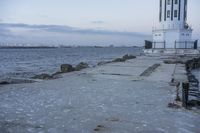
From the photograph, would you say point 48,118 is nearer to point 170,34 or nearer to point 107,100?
point 107,100

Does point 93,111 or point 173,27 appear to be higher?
point 173,27

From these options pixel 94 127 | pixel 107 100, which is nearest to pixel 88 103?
pixel 107 100

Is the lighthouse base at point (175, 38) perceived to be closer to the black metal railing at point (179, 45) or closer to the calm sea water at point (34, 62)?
the black metal railing at point (179, 45)

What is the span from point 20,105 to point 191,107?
179 inches

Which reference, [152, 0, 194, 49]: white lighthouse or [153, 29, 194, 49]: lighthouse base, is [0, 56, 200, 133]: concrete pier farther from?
[152, 0, 194, 49]: white lighthouse

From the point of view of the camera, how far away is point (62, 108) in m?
7.32

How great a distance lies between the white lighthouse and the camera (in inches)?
1516

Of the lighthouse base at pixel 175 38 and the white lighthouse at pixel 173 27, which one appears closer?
the lighthouse base at pixel 175 38

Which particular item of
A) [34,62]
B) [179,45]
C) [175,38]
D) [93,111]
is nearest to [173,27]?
[175,38]

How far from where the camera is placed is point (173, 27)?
38.9m

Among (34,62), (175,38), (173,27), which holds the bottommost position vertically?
(34,62)

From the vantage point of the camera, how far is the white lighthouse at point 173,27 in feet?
126

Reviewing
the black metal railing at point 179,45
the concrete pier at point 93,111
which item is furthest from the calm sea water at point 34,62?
the concrete pier at point 93,111

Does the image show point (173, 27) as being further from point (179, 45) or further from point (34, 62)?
point (34, 62)
